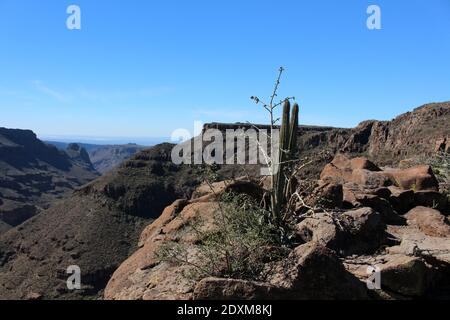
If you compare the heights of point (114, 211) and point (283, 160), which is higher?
point (283, 160)

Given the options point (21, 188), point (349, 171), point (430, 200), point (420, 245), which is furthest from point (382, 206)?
point (21, 188)

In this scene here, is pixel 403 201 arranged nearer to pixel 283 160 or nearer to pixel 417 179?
pixel 417 179

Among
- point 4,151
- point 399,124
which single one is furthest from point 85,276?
point 4,151

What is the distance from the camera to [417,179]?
1184 cm

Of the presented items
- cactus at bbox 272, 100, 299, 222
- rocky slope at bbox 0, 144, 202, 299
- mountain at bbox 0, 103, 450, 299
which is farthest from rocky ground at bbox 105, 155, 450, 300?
rocky slope at bbox 0, 144, 202, 299

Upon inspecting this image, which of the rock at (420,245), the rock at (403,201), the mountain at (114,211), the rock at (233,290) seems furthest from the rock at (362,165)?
the mountain at (114,211)

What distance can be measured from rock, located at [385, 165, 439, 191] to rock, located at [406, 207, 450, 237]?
6.05ft

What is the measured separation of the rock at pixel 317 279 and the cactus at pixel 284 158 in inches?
69.5

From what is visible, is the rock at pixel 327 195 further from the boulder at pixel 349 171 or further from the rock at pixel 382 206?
the boulder at pixel 349 171

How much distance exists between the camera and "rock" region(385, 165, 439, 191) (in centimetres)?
1166

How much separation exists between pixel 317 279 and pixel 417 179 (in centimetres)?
744

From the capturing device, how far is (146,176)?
279 ft

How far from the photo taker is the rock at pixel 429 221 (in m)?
8.61

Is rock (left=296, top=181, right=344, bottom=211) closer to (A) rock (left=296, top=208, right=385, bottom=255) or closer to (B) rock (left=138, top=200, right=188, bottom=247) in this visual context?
(A) rock (left=296, top=208, right=385, bottom=255)
